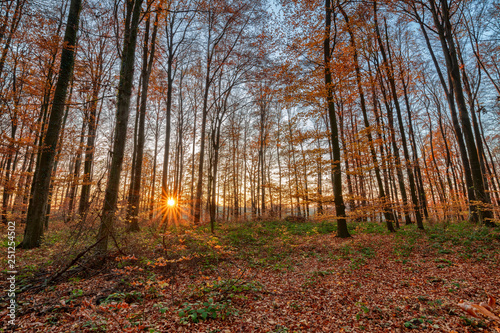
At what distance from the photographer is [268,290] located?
4875mm

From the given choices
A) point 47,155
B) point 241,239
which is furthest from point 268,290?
point 47,155

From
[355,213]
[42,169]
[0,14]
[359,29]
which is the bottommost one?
[355,213]

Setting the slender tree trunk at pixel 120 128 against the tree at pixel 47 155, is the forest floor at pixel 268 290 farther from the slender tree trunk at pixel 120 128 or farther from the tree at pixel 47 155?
the slender tree trunk at pixel 120 128

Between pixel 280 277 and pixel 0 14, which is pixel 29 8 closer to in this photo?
pixel 0 14

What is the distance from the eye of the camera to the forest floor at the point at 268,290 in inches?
132

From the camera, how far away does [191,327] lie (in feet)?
10.8

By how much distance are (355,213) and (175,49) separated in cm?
1263

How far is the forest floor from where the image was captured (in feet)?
11.0

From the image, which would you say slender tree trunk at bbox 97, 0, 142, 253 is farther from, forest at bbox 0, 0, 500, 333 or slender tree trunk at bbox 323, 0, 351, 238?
slender tree trunk at bbox 323, 0, 351, 238

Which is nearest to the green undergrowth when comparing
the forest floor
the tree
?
the forest floor

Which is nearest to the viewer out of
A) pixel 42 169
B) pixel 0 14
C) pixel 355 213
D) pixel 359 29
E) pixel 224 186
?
pixel 42 169

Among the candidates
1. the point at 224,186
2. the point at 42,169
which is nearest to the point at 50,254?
the point at 42,169

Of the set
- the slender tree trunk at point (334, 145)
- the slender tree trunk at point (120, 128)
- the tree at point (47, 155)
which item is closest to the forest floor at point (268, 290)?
the tree at point (47, 155)

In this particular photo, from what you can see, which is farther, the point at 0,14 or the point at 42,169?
the point at 0,14
